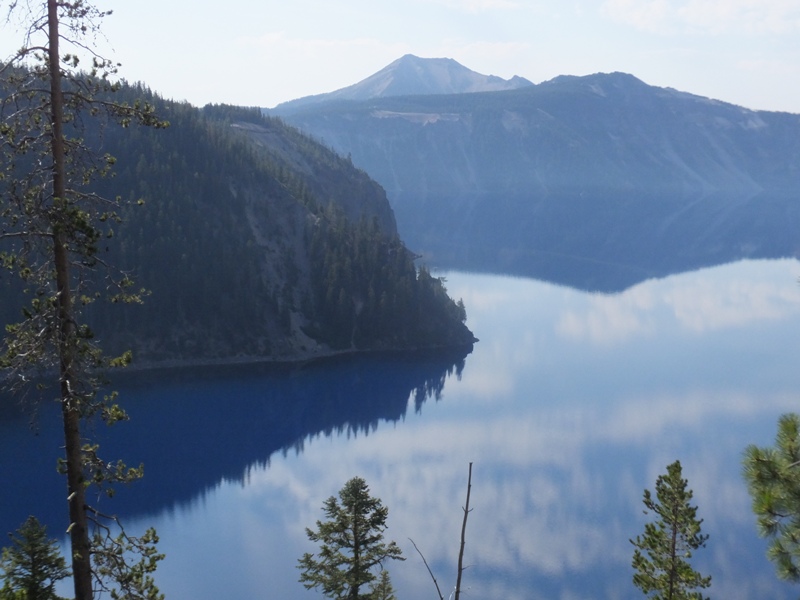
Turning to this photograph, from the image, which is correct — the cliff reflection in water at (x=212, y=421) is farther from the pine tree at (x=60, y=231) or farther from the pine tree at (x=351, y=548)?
the pine tree at (x=60, y=231)

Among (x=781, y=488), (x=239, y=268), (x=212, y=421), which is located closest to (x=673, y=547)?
(x=781, y=488)

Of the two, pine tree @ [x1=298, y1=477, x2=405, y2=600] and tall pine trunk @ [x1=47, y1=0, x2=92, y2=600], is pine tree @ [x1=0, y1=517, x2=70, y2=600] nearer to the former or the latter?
tall pine trunk @ [x1=47, y1=0, x2=92, y2=600]

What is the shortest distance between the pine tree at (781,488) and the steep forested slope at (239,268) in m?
85.0

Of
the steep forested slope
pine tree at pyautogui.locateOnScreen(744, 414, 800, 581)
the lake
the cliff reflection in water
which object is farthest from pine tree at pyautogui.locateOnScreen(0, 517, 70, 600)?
the steep forested slope

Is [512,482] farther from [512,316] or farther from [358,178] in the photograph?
[358,178]

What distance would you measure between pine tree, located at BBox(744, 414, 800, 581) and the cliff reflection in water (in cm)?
5039

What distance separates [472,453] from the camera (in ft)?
223

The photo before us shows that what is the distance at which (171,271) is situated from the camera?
98.6 m

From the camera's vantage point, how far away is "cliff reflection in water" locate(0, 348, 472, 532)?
60.2m

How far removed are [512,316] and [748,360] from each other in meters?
34.0

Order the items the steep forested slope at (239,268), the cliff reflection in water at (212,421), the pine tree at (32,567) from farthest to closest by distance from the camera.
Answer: the steep forested slope at (239,268), the cliff reflection in water at (212,421), the pine tree at (32,567)

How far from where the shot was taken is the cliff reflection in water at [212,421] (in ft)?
198

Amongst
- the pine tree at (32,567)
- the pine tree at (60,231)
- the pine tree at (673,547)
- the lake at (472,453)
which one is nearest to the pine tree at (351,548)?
the pine tree at (673,547)

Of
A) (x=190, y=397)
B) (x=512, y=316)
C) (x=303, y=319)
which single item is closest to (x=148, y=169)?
(x=303, y=319)
